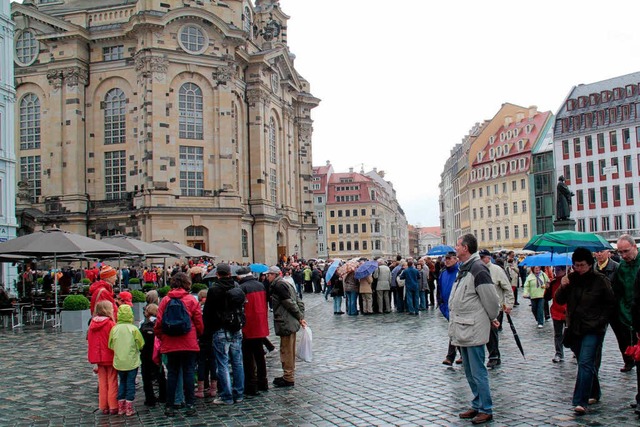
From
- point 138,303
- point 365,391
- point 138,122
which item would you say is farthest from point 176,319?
point 138,122

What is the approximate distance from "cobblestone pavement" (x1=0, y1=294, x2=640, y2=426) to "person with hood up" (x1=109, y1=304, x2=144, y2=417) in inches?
9.2

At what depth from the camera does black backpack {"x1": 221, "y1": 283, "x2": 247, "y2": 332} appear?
32.1 feet

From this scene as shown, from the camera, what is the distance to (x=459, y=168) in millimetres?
100562

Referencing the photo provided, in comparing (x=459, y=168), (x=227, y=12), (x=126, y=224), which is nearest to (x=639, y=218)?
(x=459, y=168)

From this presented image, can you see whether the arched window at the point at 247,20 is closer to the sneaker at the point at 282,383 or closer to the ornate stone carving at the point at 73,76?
the ornate stone carving at the point at 73,76

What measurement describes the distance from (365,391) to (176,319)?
297 cm

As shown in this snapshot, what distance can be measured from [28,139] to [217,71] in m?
14.2

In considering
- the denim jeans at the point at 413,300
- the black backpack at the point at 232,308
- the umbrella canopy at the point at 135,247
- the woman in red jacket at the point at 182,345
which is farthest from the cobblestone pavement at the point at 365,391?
the umbrella canopy at the point at 135,247

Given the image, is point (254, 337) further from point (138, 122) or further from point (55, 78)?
point (55, 78)

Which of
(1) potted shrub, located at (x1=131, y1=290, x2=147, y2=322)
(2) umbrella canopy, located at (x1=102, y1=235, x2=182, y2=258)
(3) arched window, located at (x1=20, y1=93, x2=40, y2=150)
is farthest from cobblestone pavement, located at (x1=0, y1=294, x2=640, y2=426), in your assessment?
(3) arched window, located at (x1=20, y1=93, x2=40, y2=150)

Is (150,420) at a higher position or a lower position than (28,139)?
lower

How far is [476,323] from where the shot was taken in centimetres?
820

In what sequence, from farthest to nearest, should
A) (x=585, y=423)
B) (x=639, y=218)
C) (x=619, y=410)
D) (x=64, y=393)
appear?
(x=639, y=218) < (x=64, y=393) < (x=619, y=410) < (x=585, y=423)

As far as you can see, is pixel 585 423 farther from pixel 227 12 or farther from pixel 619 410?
pixel 227 12
